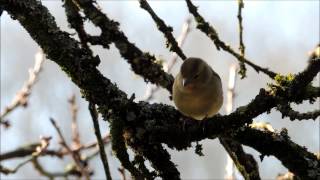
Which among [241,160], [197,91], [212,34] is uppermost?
[212,34]

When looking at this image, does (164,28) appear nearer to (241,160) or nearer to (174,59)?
(241,160)

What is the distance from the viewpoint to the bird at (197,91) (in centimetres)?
305

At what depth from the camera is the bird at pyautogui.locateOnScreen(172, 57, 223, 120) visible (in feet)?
10.00

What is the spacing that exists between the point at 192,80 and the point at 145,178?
0.71m

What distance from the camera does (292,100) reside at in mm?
2422

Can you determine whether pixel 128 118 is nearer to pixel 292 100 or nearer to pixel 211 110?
pixel 211 110

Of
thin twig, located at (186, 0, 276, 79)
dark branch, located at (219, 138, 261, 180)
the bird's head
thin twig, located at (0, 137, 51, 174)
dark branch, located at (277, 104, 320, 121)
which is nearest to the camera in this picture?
dark branch, located at (277, 104, 320, 121)

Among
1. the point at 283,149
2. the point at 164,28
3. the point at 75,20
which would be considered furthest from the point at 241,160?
the point at 75,20

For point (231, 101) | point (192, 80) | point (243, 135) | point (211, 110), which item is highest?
point (231, 101)

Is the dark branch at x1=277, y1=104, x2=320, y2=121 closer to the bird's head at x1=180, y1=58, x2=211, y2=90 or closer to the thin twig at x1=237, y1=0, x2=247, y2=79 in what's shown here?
the thin twig at x1=237, y1=0, x2=247, y2=79

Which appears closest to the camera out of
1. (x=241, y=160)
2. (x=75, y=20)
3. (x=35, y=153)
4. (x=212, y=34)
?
(x=75, y=20)

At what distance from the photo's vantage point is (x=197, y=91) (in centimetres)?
320

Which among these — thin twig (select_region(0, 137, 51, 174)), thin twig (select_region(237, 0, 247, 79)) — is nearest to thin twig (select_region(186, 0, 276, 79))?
thin twig (select_region(237, 0, 247, 79))

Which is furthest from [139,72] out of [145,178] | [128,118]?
[145,178]
